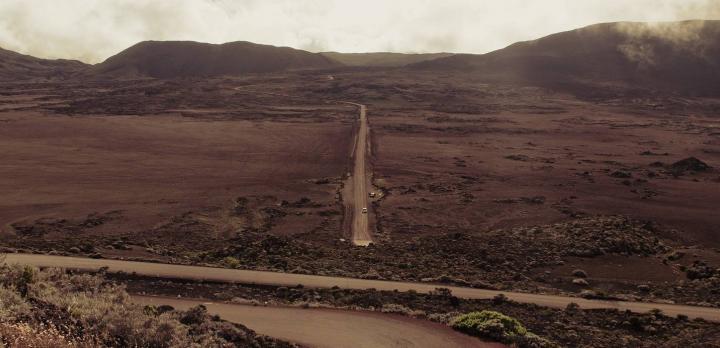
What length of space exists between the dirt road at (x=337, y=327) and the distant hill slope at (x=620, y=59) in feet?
526

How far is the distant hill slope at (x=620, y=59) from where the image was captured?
166875 mm

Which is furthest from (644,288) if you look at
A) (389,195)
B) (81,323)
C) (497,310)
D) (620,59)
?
(620,59)

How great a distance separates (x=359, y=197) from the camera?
48.2m

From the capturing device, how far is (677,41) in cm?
17875

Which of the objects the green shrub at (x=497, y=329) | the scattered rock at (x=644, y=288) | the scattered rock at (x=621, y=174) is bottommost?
the scattered rock at (x=644, y=288)

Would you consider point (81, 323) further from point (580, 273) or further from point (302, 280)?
point (580, 273)

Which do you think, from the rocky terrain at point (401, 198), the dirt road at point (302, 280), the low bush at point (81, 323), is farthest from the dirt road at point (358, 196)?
the low bush at point (81, 323)

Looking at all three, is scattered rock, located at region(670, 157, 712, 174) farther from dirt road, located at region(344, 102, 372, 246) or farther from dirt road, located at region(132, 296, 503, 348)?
dirt road, located at region(132, 296, 503, 348)

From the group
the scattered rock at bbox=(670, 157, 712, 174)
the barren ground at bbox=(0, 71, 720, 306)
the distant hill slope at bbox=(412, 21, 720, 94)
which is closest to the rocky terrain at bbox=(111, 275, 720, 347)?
the barren ground at bbox=(0, 71, 720, 306)

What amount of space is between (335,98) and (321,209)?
9854 cm

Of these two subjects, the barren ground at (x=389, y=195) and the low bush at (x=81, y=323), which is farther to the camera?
the barren ground at (x=389, y=195)

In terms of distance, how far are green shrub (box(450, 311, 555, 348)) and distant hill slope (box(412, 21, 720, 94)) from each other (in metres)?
159

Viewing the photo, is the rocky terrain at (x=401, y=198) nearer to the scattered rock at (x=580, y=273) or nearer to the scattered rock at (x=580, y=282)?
the scattered rock at (x=580, y=282)

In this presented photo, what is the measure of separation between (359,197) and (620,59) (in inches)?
6501
